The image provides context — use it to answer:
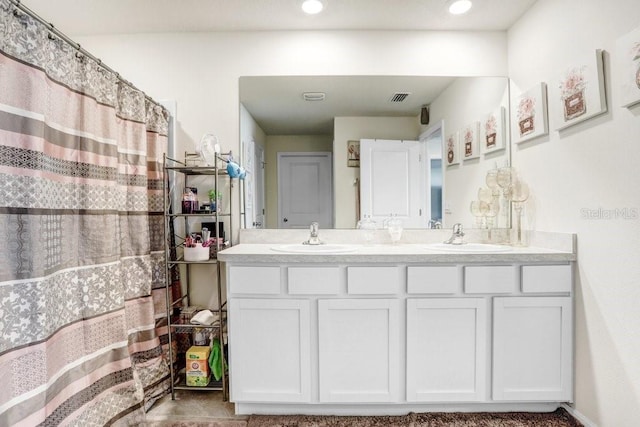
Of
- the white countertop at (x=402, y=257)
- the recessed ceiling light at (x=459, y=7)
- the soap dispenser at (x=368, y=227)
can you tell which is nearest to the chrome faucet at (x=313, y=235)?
the soap dispenser at (x=368, y=227)

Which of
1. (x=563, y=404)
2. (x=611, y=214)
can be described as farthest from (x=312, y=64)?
(x=563, y=404)

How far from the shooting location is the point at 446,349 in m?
1.66

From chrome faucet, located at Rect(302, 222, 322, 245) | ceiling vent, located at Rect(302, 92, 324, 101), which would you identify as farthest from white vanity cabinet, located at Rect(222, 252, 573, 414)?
ceiling vent, located at Rect(302, 92, 324, 101)

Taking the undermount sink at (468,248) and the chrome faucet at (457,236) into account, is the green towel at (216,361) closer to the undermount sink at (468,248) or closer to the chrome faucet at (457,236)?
the undermount sink at (468,248)

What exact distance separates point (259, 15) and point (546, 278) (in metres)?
2.24

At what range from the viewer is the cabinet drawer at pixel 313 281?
166 centimetres

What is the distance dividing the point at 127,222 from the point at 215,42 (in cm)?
134

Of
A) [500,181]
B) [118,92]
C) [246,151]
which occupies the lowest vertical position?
[500,181]

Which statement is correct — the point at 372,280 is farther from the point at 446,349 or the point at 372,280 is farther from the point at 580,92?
the point at 580,92

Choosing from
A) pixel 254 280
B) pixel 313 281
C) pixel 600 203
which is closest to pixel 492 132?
pixel 600 203

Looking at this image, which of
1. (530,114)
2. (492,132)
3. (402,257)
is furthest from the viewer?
(492,132)

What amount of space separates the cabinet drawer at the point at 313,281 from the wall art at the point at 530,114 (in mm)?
1434

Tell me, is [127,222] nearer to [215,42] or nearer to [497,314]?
[215,42]

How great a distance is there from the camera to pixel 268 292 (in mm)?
1668
